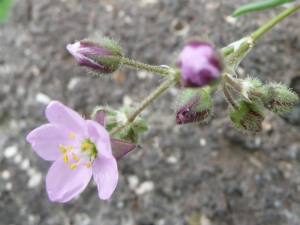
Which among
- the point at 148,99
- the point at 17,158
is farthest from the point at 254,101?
the point at 17,158

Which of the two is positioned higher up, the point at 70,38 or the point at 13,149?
the point at 70,38

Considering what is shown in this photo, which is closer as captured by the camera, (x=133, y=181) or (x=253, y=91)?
(x=253, y=91)

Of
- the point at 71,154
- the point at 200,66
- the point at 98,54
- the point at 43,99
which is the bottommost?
the point at 43,99

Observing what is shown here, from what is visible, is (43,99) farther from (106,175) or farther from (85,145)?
(106,175)

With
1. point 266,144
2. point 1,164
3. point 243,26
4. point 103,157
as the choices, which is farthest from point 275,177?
point 1,164

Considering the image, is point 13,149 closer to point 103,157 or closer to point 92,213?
point 92,213

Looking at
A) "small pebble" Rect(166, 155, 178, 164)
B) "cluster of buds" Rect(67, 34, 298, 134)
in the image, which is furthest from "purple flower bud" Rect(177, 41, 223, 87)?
"small pebble" Rect(166, 155, 178, 164)
